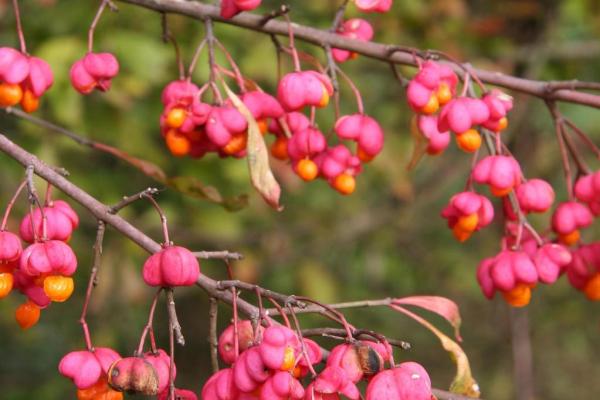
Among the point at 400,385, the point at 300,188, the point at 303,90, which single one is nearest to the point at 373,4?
the point at 303,90

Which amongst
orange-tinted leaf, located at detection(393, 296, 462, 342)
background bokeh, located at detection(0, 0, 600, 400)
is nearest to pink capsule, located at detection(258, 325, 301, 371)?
orange-tinted leaf, located at detection(393, 296, 462, 342)

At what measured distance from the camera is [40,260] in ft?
3.54

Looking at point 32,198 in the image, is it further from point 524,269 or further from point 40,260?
point 524,269

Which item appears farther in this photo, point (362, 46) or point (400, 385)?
point (362, 46)

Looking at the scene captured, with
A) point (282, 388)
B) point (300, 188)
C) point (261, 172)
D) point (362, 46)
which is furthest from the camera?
point (300, 188)

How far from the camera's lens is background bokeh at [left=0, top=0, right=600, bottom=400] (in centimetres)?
252

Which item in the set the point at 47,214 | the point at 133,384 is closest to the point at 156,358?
the point at 133,384

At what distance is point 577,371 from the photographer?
4.81m

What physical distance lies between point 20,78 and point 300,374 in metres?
0.57

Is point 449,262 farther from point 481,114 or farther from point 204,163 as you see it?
point 481,114

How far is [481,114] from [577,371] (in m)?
3.80

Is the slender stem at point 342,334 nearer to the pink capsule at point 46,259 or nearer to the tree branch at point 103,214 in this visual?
the tree branch at point 103,214

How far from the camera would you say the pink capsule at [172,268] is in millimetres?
1058

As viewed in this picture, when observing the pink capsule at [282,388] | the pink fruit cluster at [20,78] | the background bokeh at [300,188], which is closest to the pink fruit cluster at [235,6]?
the pink fruit cluster at [20,78]
